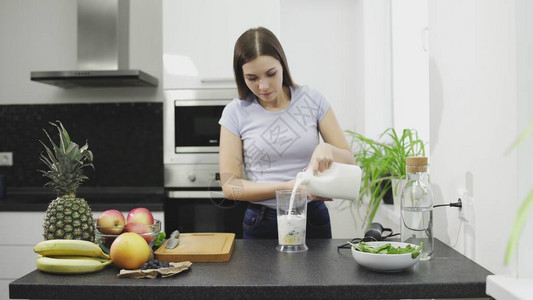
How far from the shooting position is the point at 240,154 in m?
1.92

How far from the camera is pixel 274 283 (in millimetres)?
1187

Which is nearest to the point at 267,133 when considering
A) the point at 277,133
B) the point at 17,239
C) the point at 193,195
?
the point at 277,133

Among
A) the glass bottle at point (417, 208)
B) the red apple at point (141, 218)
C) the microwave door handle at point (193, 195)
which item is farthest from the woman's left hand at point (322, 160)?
the microwave door handle at point (193, 195)

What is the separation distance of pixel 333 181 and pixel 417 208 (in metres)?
0.26

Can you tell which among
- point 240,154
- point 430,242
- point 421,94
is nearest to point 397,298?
point 430,242

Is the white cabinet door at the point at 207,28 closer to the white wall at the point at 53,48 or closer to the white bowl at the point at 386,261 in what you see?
the white wall at the point at 53,48

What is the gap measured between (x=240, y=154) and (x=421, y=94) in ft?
4.12

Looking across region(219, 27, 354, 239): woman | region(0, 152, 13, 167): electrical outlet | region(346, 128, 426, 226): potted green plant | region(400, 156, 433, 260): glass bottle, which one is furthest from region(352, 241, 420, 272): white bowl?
region(0, 152, 13, 167): electrical outlet

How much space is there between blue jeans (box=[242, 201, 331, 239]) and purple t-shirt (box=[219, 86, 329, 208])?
0.04 metres

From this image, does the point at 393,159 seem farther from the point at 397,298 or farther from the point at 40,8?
the point at 40,8

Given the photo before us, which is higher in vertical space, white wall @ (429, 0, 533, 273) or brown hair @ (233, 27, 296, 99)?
brown hair @ (233, 27, 296, 99)

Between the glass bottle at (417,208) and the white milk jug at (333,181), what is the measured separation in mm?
161

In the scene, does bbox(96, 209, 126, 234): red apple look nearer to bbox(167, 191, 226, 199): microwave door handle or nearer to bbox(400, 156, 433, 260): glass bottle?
bbox(400, 156, 433, 260): glass bottle

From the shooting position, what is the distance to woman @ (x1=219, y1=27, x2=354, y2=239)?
5.87ft
